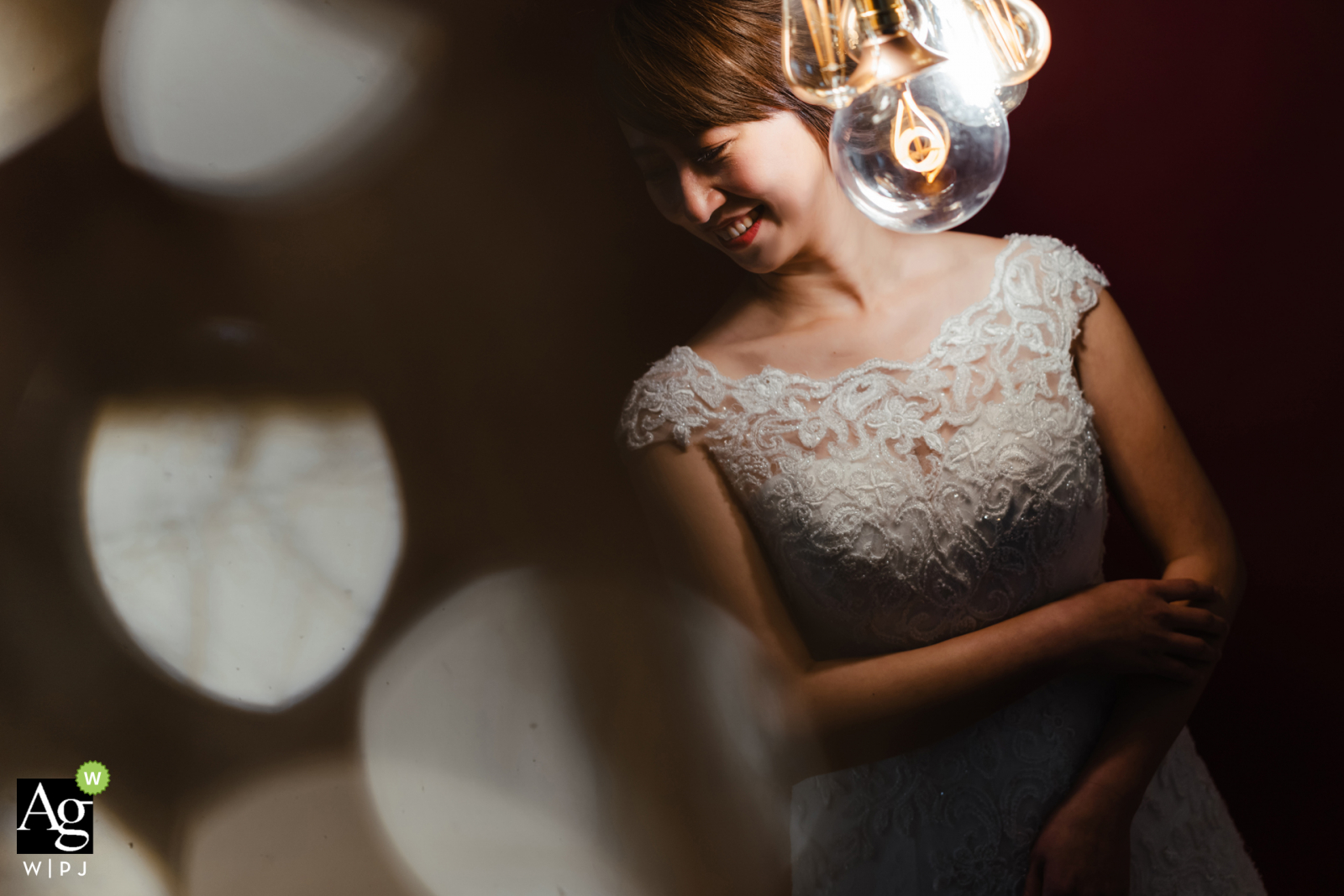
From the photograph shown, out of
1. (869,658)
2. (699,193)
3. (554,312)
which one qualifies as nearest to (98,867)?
(554,312)

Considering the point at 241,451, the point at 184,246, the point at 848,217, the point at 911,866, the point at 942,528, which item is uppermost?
the point at 848,217

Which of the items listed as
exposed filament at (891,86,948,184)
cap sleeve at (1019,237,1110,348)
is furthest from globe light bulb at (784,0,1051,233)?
cap sleeve at (1019,237,1110,348)

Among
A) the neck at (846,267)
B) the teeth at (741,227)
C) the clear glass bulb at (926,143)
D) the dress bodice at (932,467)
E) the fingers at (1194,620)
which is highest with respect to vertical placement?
the clear glass bulb at (926,143)

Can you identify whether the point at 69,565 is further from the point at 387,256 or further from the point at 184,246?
the point at 387,256

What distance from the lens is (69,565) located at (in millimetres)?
1238

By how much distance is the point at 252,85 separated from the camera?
1191 millimetres

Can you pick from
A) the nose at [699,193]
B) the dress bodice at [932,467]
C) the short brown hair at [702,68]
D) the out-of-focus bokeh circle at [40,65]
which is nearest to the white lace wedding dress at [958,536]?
the dress bodice at [932,467]

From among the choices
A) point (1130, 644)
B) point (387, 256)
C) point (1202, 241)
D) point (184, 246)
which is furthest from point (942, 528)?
point (184, 246)

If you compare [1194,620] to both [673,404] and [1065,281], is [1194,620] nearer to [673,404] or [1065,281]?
[1065,281]

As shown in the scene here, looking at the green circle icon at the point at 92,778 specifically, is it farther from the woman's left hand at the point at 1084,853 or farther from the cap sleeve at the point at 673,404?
the woman's left hand at the point at 1084,853

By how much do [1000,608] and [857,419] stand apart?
29 cm

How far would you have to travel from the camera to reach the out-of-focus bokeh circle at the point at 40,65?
3.82ft

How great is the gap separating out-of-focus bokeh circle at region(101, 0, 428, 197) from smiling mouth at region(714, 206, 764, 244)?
577mm

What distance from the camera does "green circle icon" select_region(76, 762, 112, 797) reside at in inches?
49.0
